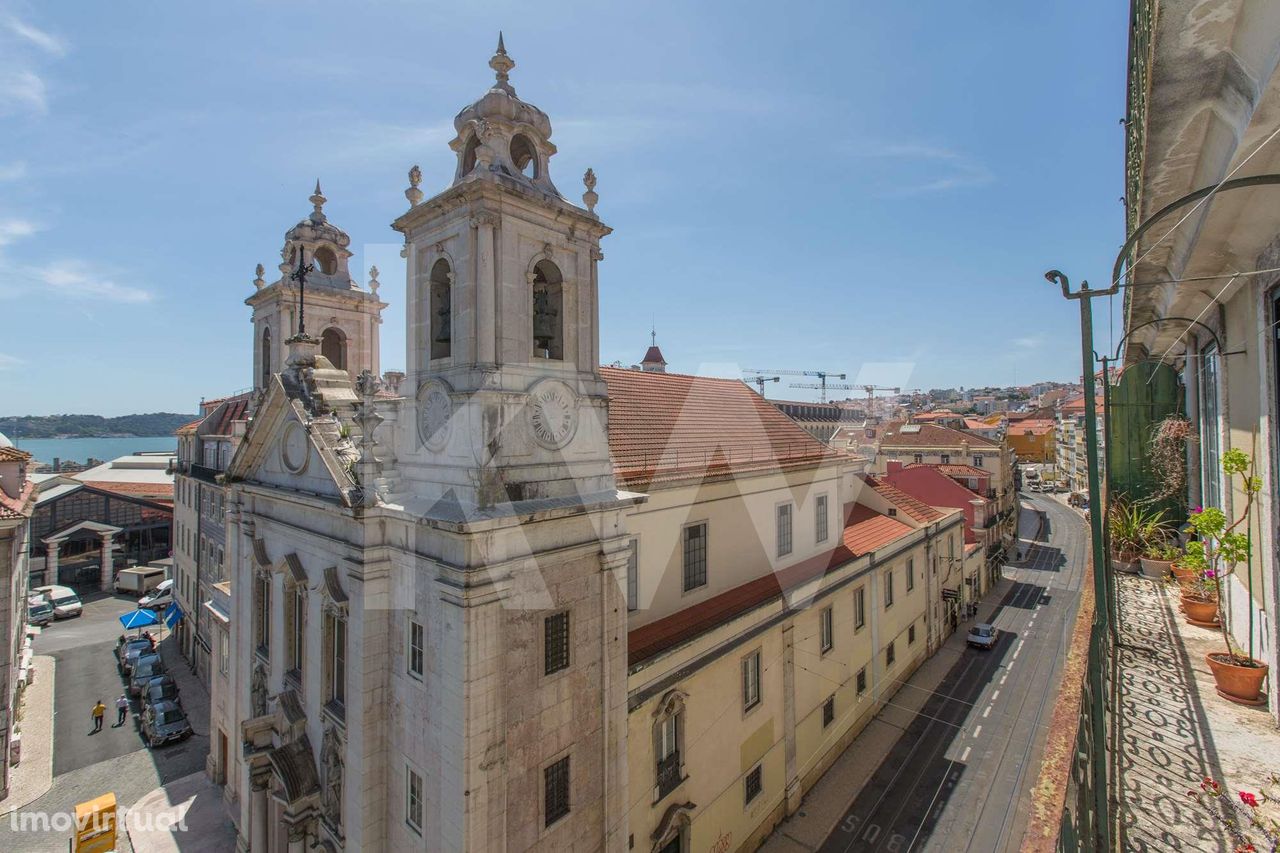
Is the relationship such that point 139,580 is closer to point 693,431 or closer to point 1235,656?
point 693,431

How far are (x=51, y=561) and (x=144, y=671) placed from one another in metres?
25.2

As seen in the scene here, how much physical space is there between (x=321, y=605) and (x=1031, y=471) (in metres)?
102

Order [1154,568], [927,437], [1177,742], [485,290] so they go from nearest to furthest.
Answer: [1177,742], [485,290], [1154,568], [927,437]

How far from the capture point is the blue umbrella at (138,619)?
1235 inches

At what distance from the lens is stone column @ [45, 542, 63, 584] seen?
144ft

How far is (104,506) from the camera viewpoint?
1881 inches

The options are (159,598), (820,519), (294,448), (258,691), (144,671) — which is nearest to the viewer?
(294,448)

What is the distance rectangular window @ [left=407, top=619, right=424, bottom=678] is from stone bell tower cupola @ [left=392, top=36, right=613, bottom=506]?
7.73 feet

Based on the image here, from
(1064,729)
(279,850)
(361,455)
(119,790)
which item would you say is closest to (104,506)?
(119,790)

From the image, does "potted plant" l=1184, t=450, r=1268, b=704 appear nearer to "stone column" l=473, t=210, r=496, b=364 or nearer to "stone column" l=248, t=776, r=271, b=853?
"stone column" l=473, t=210, r=496, b=364

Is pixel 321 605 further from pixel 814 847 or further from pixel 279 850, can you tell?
pixel 814 847

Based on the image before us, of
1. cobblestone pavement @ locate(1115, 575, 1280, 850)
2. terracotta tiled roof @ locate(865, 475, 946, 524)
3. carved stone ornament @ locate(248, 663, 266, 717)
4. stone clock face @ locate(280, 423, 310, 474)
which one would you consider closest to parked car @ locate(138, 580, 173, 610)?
carved stone ornament @ locate(248, 663, 266, 717)

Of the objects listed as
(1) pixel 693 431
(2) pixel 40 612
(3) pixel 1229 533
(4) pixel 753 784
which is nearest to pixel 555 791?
(4) pixel 753 784

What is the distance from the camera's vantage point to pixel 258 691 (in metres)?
14.5
